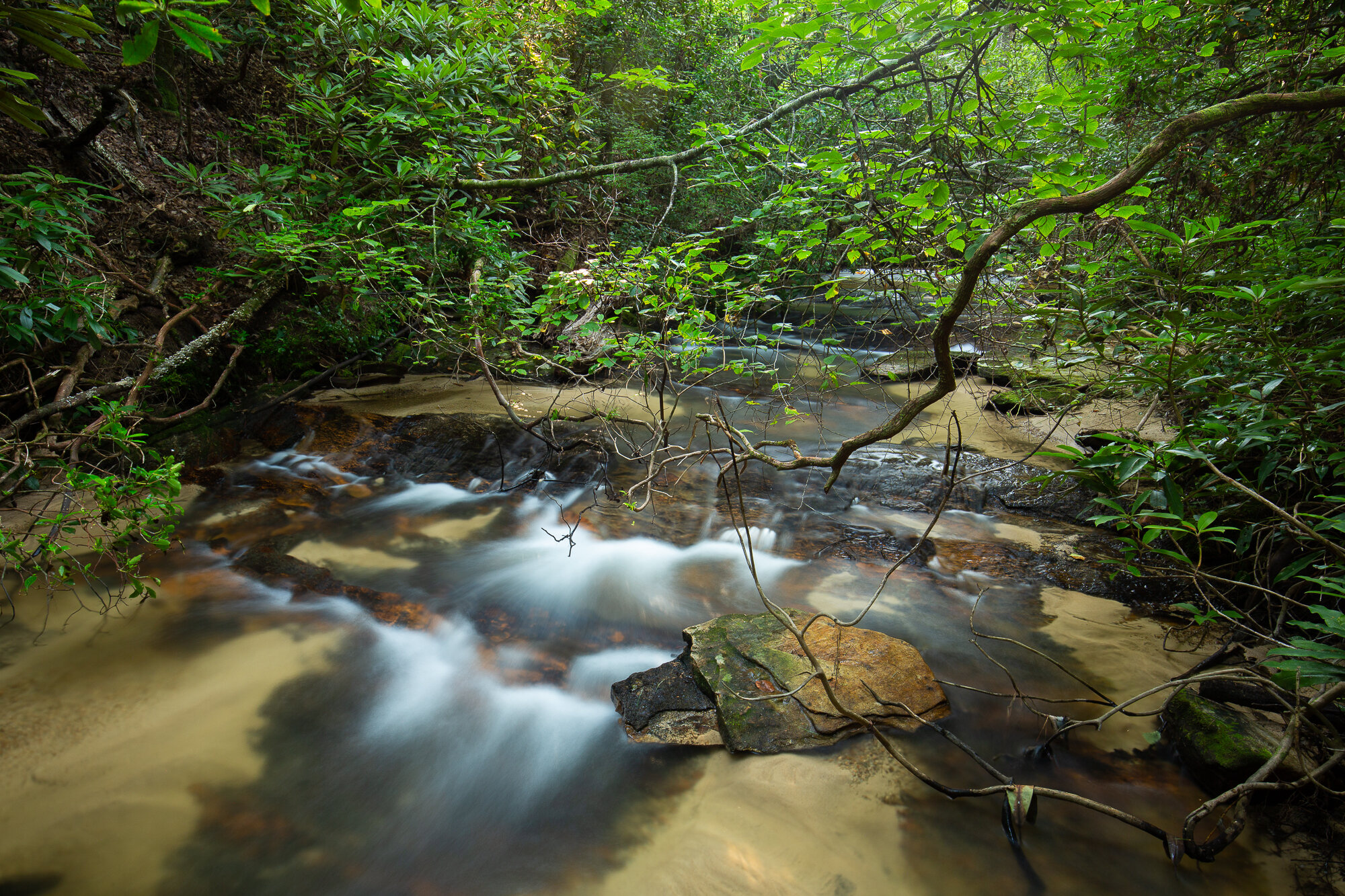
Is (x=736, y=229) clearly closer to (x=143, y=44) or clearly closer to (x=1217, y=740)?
(x=143, y=44)

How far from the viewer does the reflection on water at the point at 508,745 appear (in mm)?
2295

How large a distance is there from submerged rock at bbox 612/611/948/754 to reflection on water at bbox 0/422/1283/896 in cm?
11

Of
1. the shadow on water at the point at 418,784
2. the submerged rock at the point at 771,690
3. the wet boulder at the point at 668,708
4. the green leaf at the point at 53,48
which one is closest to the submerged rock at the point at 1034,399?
the submerged rock at the point at 771,690

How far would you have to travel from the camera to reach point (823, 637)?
3291 mm

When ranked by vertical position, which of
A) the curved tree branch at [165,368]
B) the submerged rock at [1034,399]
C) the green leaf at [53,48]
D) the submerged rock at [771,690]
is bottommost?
the submerged rock at [771,690]

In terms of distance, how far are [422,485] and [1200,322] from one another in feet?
18.3

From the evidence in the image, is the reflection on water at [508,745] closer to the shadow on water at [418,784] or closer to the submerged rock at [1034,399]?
the shadow on water at [418,784]

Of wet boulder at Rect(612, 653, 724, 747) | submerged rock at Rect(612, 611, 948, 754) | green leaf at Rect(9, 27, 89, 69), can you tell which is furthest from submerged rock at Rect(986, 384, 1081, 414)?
green leaf at Rect(9, 27, 89, 69)

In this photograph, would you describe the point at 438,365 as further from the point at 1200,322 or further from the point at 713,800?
the point at 1200,322

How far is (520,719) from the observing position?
10.5 ft

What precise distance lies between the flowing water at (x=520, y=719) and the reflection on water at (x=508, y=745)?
1 centimetres

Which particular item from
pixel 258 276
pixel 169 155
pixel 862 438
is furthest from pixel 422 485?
pixel 169 155

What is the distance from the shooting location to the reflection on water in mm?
2295

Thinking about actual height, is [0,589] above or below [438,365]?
below
